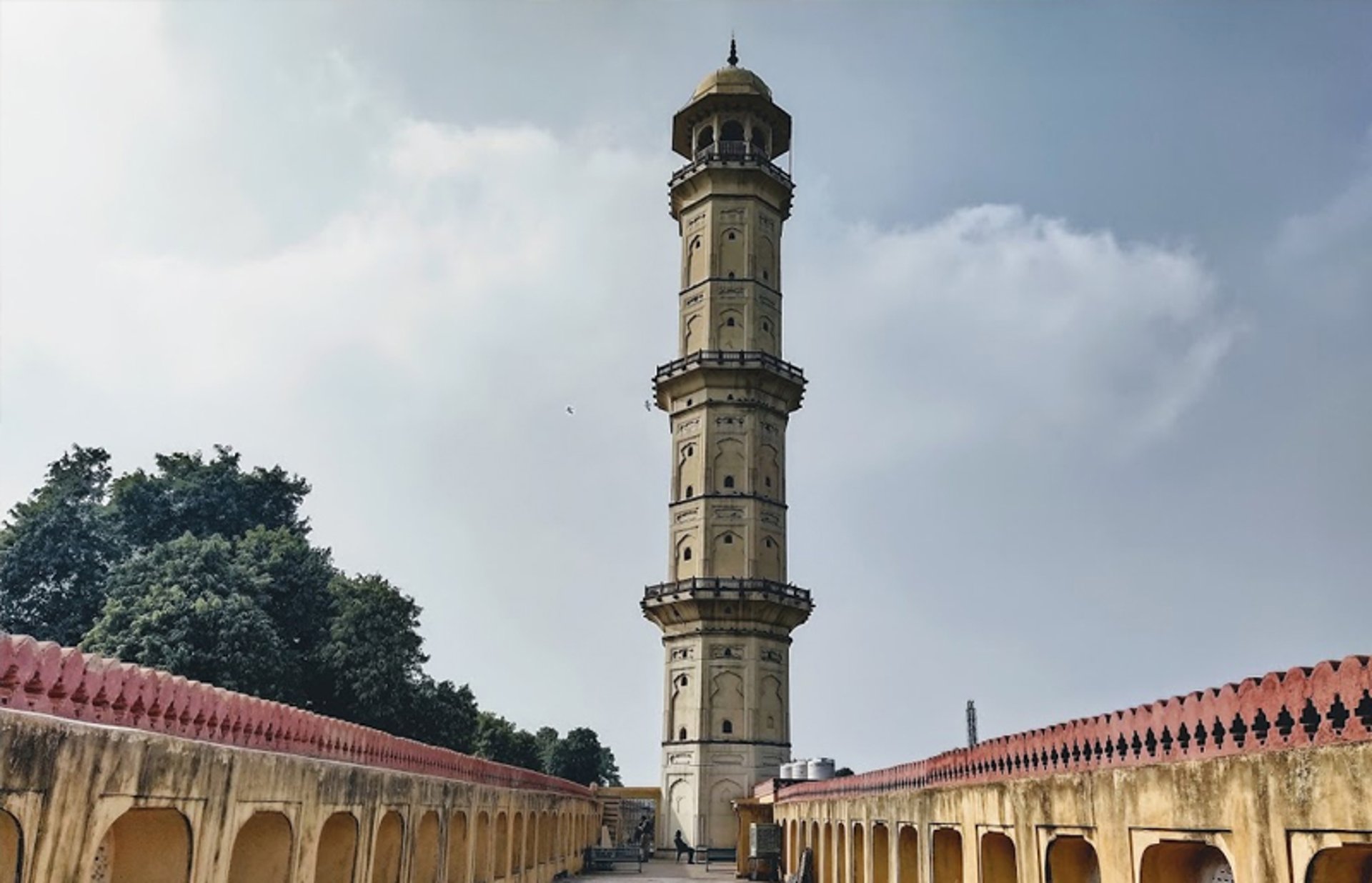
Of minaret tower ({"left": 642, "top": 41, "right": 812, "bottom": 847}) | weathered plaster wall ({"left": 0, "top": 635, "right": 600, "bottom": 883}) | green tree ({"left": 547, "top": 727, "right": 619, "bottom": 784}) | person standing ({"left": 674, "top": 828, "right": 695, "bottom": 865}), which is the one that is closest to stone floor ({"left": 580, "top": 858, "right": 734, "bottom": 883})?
person standing ({"left": 674, "top": 828, "right": 695, "bottom": 865})

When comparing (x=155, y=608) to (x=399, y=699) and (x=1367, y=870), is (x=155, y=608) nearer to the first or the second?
(x=399, y=699)

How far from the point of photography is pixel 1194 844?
8.91 metres

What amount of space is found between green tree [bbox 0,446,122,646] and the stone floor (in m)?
19.6

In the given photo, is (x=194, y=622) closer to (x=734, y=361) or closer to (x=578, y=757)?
(x=734, y=361)

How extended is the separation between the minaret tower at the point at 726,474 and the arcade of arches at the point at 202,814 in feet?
65.9

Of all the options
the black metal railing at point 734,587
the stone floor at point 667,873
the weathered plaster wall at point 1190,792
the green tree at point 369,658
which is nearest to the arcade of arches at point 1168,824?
the weathered plaster wall at point 1190,792

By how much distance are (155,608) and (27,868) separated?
88.8 ft

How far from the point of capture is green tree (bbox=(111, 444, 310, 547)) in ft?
135

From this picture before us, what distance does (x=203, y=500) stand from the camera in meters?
43.0

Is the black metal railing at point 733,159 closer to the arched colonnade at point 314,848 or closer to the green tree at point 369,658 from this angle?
the green tree at point 369,658

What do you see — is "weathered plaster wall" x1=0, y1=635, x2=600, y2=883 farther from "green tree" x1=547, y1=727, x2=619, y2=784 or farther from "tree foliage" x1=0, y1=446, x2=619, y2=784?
"green tree" x1=547, y1=727, x2=619, y2=784

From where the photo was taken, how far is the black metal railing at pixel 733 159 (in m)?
45.4

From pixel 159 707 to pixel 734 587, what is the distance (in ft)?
99.2

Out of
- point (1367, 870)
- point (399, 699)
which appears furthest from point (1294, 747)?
point (399, 699)
